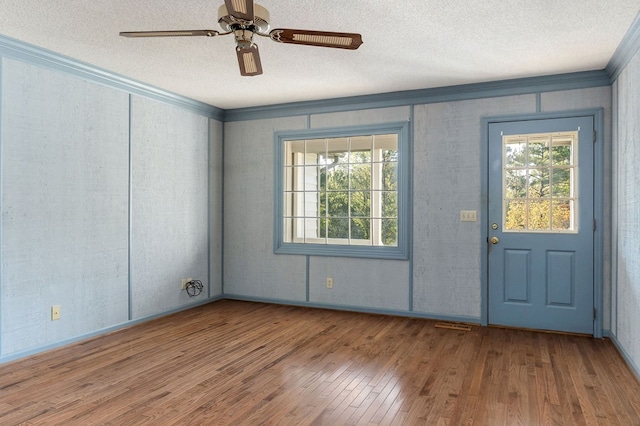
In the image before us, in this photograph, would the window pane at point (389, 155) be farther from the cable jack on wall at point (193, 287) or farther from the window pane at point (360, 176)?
the cable jack on wall at point (193, 287)

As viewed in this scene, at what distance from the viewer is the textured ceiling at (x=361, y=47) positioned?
2.76 m

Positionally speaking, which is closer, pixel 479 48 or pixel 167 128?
pixel 479 48

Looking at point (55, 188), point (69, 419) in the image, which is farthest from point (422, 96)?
point (69, 419)

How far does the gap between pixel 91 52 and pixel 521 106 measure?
3962mm

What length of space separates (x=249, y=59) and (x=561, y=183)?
321 cm

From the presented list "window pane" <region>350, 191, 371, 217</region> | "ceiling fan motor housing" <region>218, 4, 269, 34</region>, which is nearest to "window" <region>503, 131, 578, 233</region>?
"window pane" <region>350, 191, 371, 217</region>

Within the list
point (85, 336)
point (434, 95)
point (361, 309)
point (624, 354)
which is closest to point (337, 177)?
point (434, 95)

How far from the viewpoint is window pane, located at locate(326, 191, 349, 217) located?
5.19m

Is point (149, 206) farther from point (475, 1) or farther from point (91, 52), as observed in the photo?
point (475, 1)

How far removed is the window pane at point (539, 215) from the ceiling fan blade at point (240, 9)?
3.33 m

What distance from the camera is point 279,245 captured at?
212 inches

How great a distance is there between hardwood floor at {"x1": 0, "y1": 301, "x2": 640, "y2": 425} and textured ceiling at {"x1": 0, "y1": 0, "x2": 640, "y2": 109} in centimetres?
247

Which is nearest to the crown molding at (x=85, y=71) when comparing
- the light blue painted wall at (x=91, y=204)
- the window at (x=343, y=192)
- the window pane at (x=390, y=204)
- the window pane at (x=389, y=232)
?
the light blue painted wall at (x=91, y=204)

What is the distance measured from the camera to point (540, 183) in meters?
4.21
